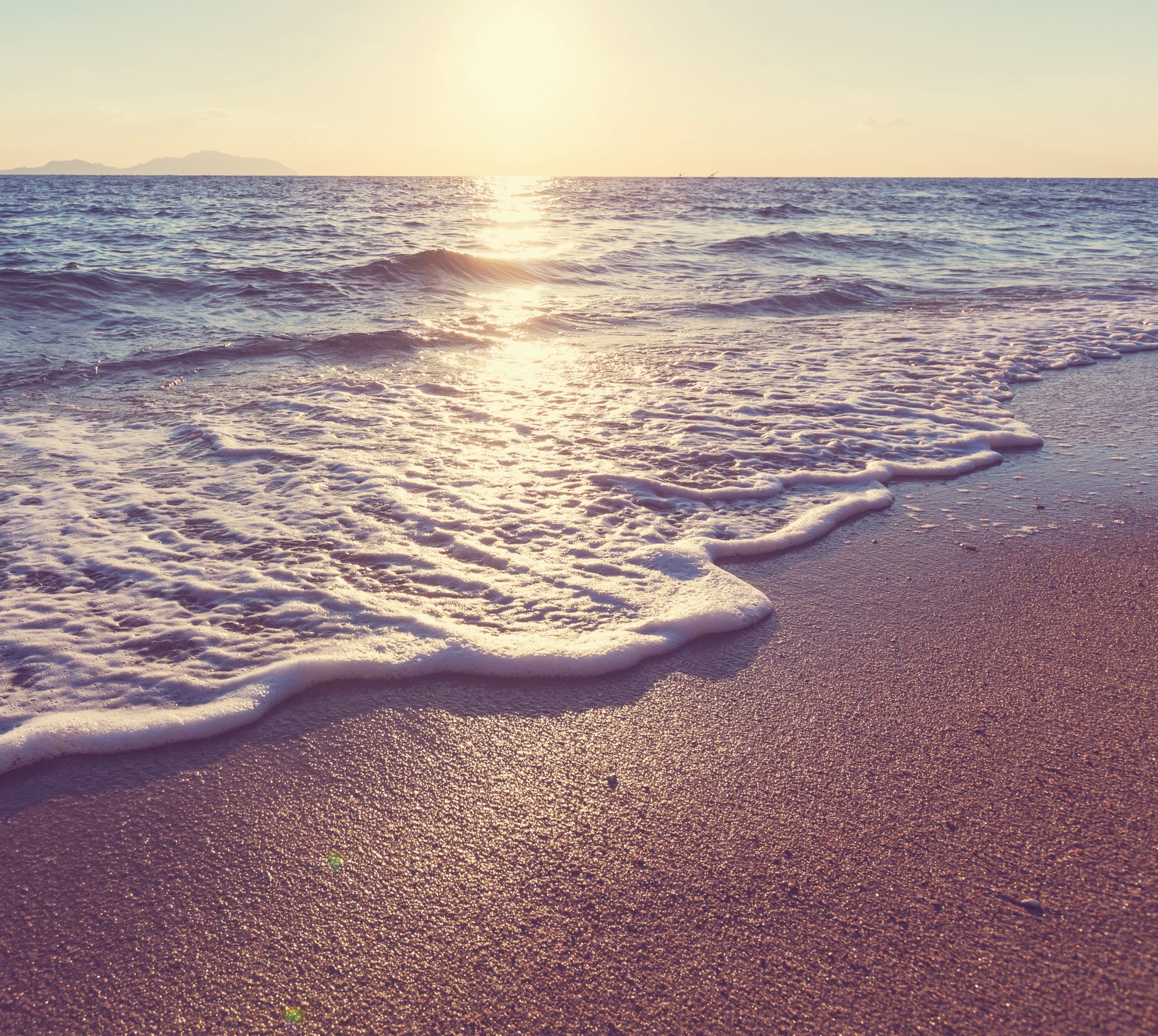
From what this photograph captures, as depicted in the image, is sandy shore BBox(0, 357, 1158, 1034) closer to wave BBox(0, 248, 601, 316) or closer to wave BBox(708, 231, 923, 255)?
wave BBox(0, 248, 601, 316)

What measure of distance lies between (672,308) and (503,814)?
9144mm

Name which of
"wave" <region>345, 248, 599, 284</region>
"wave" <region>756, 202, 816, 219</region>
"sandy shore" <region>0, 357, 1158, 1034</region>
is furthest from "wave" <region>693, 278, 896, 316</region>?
"wave" <region>756, 202, 816, 219</region>

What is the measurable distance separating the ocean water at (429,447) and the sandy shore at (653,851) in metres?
0.28

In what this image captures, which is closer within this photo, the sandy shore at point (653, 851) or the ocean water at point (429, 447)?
the sandy shore at point (653, 851)

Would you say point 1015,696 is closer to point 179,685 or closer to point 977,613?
point 977,613

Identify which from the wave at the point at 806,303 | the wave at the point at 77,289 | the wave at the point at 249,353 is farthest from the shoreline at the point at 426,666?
the wave at the point at 77,289

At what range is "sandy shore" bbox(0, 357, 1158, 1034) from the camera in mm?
1513

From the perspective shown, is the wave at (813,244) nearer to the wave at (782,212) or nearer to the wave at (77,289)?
the wave at (782,212)

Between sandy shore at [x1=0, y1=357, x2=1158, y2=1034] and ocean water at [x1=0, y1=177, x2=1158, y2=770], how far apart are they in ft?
0.92

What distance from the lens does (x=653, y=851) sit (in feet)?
6.12

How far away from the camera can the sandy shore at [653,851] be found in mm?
1513

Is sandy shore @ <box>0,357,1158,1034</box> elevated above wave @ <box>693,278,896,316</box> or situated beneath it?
situated beneath

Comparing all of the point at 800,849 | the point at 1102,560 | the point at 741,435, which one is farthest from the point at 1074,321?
the point at 800,849

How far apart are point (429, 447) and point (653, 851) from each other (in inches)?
133
